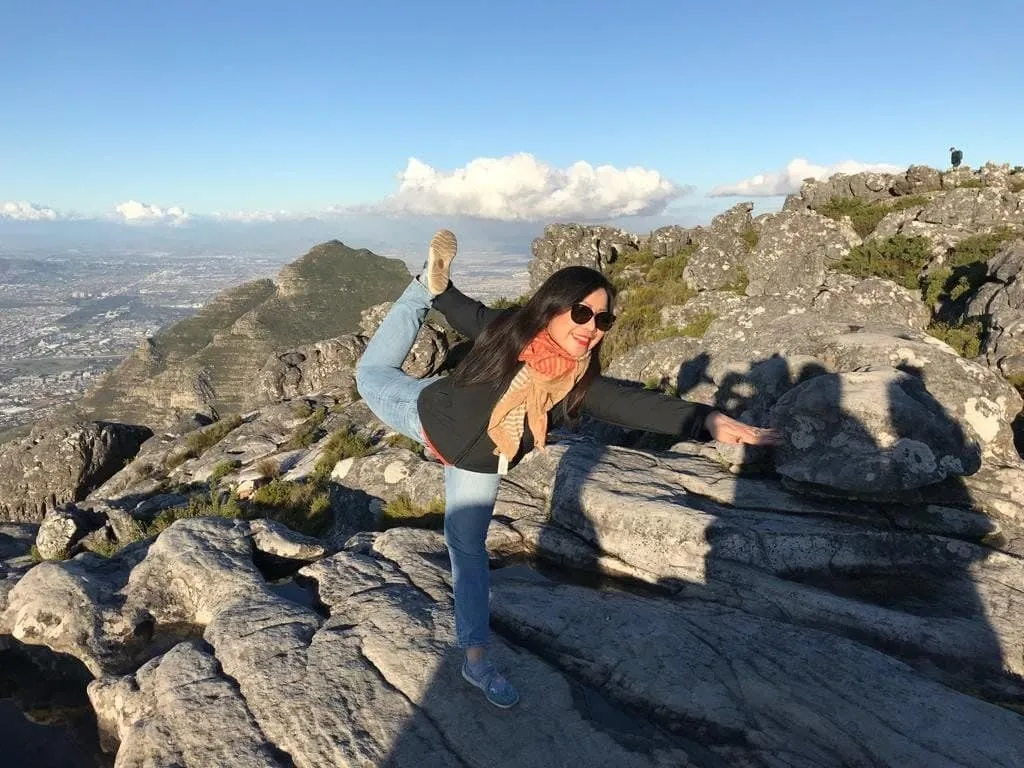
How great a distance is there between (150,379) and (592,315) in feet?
287

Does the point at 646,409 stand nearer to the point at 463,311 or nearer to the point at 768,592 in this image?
the point at 463,311

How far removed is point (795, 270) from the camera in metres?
19.3

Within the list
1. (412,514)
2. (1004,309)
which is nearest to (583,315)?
(412,514)

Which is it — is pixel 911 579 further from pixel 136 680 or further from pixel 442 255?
pixel 136 680

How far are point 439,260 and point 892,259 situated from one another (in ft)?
65.0

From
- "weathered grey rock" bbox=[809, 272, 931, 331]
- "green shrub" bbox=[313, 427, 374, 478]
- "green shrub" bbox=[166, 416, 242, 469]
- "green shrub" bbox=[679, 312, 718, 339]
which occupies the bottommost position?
"green shrub" bbox=[166, 416, 242, 469]

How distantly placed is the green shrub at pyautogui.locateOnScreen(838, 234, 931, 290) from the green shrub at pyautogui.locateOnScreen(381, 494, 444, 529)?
15906mm

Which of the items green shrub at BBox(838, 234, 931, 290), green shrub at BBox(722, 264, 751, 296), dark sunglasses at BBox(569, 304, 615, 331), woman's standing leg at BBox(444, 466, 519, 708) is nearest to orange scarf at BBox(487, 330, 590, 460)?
dark sunglasses at BBox(569, 304, 615, 331)

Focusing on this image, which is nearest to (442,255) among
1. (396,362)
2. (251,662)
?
(396,362)

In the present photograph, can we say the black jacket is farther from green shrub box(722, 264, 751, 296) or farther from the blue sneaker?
green shrub box(722, 264, 751, 296)

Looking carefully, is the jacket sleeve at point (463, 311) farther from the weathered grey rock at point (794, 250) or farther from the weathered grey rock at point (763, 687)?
the weathered grey rock at point (794, 250)

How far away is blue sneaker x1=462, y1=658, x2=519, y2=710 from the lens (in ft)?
14.1

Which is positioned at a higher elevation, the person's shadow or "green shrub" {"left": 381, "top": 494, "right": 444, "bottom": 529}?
the person's shadow

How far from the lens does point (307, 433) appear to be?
1995cm
